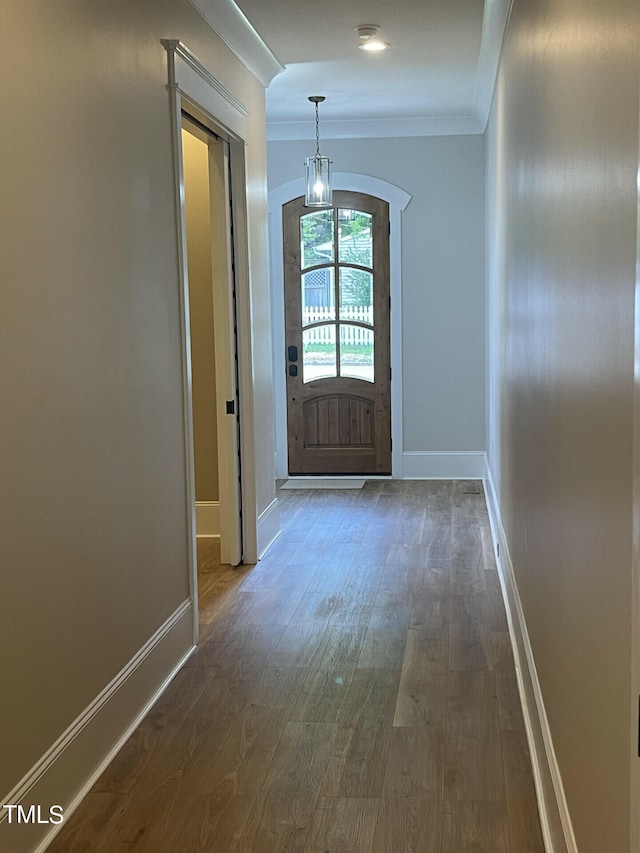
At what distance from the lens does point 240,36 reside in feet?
14.7

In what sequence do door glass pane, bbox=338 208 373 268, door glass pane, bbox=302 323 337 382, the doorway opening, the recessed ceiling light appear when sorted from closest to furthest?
1. the recessed ceiling light
2. the doorway opening
3. door glass pane, bbox=338 208 373 268
4. door glass pane, bbox=302 323 337 382

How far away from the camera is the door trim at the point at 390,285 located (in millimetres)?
7348

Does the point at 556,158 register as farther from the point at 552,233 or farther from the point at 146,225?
the point at 146,225

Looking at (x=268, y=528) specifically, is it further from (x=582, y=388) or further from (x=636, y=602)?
(x=636, y=602)

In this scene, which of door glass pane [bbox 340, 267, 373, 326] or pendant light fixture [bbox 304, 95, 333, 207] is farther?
door glass pane [bbox 340, 267, 373, 326]

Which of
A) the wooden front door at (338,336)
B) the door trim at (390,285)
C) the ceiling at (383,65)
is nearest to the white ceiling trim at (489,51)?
the ceiling at (383,65)

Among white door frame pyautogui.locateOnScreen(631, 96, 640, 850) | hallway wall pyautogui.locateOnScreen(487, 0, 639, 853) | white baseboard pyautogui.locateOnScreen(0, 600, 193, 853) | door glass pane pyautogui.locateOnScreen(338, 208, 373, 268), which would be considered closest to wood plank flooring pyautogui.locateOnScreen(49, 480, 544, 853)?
white baseboard pyautogui.locateOnScreen(0, 600, 193, 853)

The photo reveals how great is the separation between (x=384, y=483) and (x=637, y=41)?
627 centimetres

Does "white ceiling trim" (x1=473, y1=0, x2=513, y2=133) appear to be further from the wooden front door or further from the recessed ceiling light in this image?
the wooden front door

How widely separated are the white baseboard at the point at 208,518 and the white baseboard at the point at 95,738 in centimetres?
215

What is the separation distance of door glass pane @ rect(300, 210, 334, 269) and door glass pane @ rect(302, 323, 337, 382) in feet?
1.78

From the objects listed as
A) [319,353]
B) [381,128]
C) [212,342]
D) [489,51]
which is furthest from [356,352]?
[489,51]

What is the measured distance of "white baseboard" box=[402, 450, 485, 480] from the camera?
7484mm

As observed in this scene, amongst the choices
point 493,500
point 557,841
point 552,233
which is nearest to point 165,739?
point 557,841
